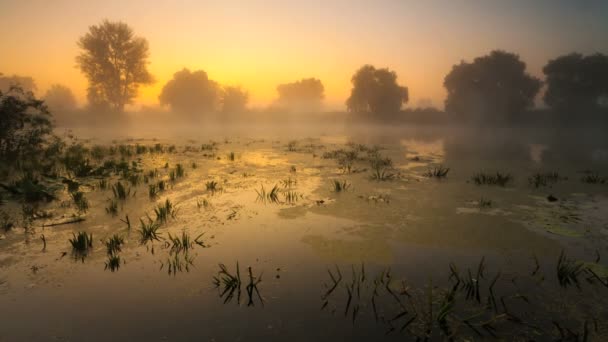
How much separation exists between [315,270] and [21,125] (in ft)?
49.7

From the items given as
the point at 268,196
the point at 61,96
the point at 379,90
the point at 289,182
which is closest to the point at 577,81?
the point at 379,90

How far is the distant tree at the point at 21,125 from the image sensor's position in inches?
449

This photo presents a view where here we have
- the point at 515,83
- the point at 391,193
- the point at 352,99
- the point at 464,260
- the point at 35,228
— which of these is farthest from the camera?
the point at 352,99

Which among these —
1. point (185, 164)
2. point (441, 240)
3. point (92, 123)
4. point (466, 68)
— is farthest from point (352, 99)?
point (441, 240)

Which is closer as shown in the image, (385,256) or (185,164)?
(385,256)

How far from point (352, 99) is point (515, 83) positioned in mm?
32505

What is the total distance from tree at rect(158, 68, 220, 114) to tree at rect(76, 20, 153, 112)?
17.7m

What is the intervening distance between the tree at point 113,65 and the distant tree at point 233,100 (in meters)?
27.3

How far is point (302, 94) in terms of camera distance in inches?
4724

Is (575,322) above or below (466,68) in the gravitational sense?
below

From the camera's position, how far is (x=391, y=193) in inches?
320

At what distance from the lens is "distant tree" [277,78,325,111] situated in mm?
118000

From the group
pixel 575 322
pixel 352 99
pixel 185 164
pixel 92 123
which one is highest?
pixel 352 99

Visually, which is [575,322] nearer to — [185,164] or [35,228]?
[35,228]
